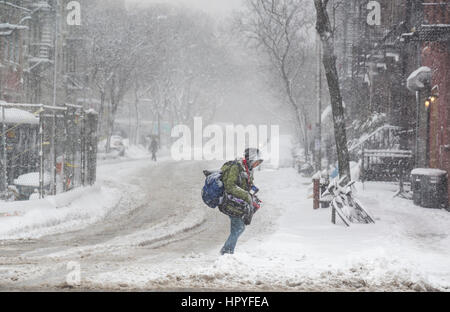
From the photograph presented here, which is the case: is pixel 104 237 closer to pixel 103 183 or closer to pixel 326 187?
pixel 326 187

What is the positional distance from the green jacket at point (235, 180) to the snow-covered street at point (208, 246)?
106 cm

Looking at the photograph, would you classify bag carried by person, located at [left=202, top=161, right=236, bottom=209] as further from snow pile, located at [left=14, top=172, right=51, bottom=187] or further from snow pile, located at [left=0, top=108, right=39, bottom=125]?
snow pile, located at [left=0, top=108, right=39, bottom=125]

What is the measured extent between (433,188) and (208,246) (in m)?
8.23


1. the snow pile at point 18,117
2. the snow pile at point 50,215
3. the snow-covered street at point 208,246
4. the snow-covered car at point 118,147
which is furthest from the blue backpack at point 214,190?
the snow-covered car at point 118,147

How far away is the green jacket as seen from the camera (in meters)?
7.85

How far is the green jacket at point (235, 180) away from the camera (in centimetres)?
785

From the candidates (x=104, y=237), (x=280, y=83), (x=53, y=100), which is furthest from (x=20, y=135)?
(x=280, y=83)

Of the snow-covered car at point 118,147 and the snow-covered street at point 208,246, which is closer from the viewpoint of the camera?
the snow-covered street at point 208,246

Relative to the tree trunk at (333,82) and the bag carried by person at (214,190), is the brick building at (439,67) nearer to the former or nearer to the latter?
the tree trunk at (333,82)

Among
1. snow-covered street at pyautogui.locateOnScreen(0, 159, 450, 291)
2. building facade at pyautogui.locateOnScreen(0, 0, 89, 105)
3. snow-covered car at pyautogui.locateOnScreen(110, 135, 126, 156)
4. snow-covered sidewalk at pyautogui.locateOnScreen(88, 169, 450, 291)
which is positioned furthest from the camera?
snow-covered car at pyautogui.locateOnScreen(110, 135, 126, 156)

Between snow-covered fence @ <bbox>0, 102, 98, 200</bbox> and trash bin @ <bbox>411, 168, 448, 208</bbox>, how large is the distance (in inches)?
397

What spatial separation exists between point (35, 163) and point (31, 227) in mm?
6634

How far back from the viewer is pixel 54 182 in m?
14.4

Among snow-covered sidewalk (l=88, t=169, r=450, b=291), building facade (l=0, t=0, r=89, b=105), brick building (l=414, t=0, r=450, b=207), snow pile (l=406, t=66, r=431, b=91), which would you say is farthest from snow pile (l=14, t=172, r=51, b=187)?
building facade (l=0, t=0, r=89, b=105)
